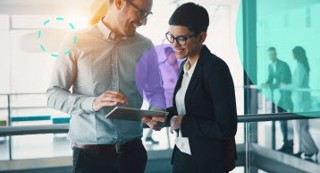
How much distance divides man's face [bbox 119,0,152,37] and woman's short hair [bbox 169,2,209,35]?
178 millimetres

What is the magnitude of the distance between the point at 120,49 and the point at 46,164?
1357 millimetres

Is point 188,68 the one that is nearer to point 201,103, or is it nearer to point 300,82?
point 201,103

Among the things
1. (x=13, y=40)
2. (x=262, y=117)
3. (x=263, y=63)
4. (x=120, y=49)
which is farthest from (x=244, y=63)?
(x=13, y=40)

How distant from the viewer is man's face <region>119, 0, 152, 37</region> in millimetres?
1734

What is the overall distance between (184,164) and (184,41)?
1.76ft

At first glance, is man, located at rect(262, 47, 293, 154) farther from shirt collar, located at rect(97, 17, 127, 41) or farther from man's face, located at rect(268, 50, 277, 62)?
shirt collar, located at rect(97, 17, 127, 41)

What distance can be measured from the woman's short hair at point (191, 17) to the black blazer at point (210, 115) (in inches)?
4.3

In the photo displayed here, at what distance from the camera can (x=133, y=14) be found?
5.72 ft

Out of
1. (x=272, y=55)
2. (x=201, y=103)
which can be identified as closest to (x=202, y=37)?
(x=201, y=103)

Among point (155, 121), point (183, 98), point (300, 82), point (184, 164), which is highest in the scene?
point (300, 82)

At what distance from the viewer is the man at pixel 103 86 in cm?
170

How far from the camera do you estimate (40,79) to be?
691 cm

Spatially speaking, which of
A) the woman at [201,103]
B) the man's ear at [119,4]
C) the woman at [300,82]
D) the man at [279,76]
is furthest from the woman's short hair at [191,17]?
the man at [279,76]

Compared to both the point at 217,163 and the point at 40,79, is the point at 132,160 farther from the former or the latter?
the point at 40,79
